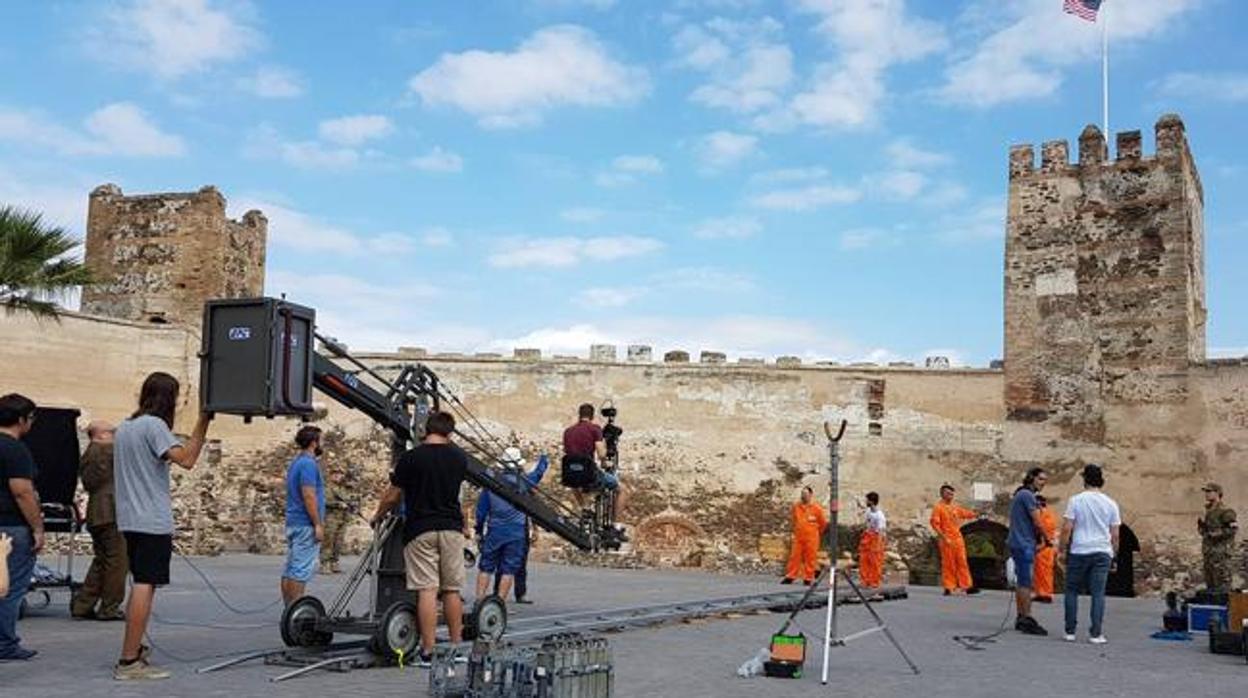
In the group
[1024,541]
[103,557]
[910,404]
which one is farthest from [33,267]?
[910,404]

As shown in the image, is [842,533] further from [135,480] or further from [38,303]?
[135,480]

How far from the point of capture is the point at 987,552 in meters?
28.3

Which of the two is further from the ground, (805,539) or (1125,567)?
(805,539)

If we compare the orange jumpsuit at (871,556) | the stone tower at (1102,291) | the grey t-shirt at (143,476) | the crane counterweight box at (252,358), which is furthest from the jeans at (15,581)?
the stone tower at (1102,291)

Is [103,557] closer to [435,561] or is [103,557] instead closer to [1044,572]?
[435,561]

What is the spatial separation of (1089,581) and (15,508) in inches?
409

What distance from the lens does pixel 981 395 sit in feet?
86.6

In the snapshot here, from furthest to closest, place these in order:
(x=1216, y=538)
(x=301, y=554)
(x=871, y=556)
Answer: (x=871, y=556) < (x=1216, y=538) < (x=301, y=554)

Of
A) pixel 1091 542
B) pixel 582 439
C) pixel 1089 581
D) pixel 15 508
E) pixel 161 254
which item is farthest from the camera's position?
pixel 161 254

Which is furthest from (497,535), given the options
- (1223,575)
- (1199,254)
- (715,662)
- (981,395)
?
(1199,254)

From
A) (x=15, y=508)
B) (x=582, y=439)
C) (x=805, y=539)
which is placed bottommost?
(x=805, y=539)

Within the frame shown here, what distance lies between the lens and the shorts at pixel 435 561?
887 centimetres

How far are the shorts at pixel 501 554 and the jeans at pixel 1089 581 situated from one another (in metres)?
5.90

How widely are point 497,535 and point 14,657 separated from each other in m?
5.32
